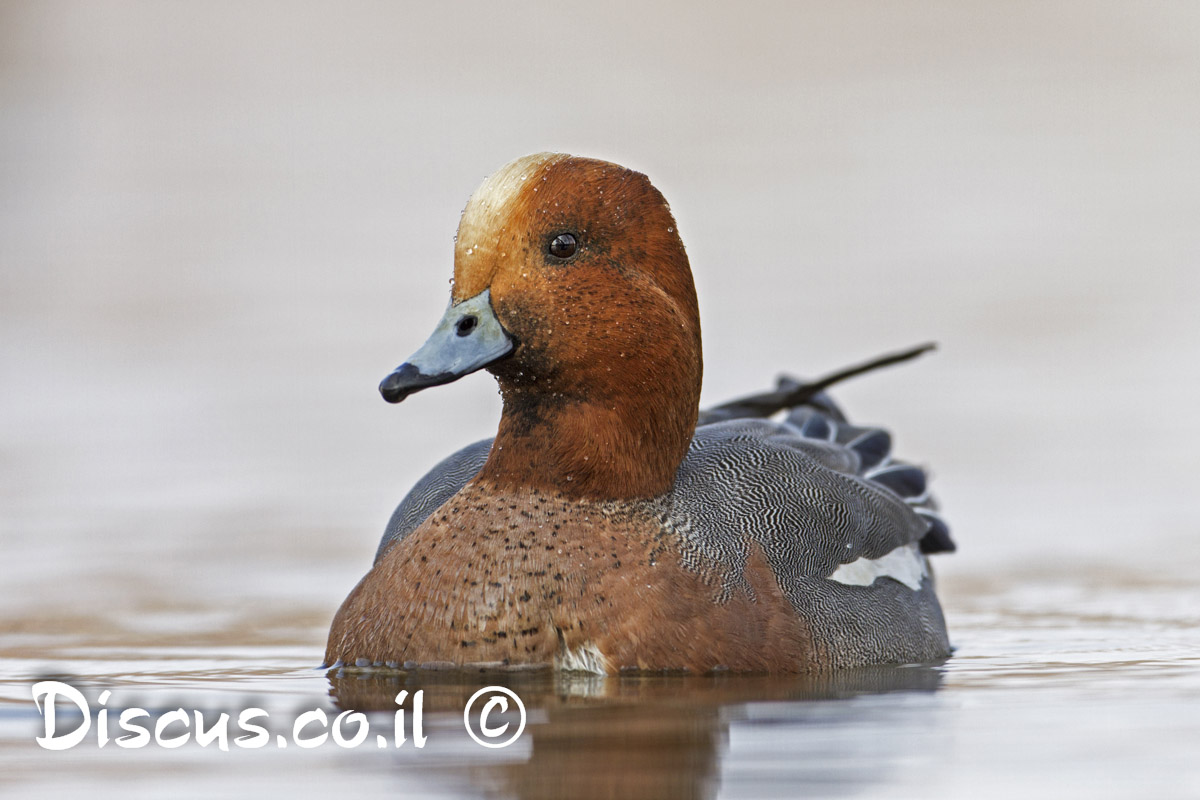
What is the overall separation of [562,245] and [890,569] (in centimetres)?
173

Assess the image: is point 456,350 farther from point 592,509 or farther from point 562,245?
point 592,509

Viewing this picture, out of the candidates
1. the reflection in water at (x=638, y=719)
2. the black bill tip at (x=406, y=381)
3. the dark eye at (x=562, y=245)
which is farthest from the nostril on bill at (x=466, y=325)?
the reflection in water at (x=638, y=719)

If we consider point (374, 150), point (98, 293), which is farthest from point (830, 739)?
point (374, 150)

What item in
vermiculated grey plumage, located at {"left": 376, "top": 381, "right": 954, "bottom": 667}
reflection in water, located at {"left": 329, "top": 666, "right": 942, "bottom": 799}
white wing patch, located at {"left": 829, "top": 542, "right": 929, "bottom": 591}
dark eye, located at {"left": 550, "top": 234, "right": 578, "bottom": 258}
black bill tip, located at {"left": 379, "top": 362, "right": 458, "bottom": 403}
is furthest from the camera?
white wing patch, located at {"left": 829, "top": 542, "right": 929, "bottom": 591}

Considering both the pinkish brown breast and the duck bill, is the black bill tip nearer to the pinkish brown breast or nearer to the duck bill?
the duck bill

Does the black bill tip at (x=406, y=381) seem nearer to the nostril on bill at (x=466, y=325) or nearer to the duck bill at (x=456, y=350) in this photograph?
the duck bill at (x=456, y=350)

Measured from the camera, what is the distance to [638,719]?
5633mm

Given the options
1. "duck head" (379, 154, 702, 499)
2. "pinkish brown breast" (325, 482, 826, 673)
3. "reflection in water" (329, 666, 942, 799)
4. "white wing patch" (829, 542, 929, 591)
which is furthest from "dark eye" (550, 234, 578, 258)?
"white wing patch" (829, 542, 929, 591)

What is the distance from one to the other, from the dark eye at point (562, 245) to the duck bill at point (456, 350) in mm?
245

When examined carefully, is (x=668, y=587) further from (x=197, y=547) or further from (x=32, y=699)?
(x=197, y=547)

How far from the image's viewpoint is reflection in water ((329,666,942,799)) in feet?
16.2

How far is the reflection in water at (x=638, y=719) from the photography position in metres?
4.93

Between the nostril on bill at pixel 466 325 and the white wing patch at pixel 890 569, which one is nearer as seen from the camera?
the nostril on bill at pixel 466 325

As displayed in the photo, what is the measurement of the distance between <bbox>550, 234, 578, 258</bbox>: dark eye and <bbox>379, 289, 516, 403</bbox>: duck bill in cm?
24
